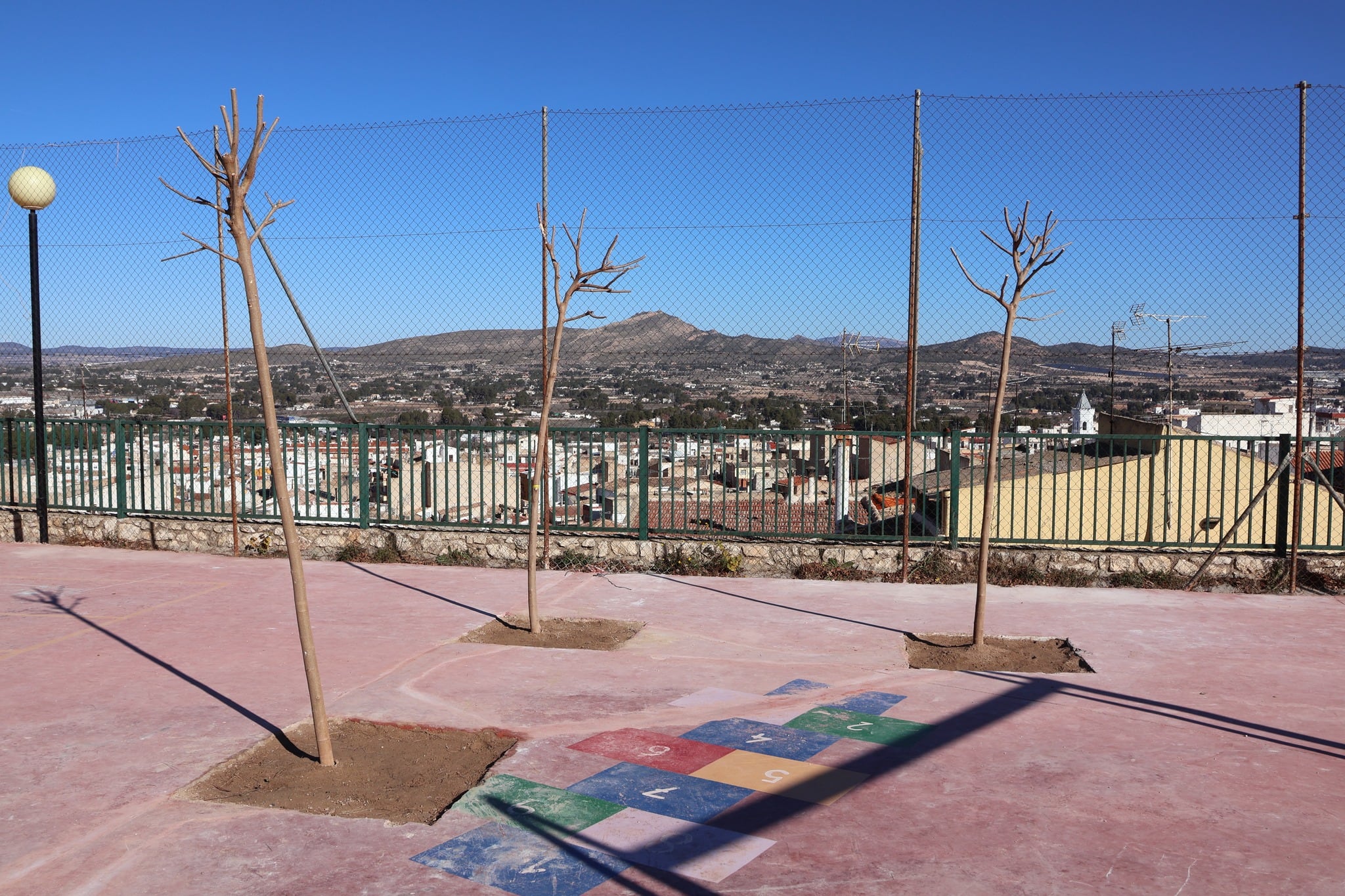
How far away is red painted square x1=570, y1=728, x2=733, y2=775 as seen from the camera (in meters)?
4.74

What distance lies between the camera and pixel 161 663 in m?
6.44

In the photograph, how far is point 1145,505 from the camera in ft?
36.0

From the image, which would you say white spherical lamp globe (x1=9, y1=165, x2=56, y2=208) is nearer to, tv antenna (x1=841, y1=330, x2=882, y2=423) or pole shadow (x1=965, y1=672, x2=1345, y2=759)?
tv antenna (x1=841, y1=330, x2=882, y2=423)

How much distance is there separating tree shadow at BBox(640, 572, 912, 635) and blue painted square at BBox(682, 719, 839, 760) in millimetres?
2351

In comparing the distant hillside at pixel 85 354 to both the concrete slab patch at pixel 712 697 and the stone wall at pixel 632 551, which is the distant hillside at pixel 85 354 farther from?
the concrete slab patch at pixel 712 697

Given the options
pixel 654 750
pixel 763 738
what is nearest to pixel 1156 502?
pixel 763 738

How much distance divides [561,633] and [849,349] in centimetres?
500

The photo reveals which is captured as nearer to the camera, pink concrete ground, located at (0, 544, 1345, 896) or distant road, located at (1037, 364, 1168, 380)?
pink concrete ground, located at (0, 544, 1345, 896)

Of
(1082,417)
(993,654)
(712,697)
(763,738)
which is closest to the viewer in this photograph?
(763,738)

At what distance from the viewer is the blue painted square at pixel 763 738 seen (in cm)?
491

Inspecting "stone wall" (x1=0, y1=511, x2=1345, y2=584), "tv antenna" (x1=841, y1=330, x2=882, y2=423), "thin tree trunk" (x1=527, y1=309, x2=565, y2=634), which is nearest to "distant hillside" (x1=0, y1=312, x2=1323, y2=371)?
"tv antenna" (x1=841, y1=330, x2=882, y2=423)

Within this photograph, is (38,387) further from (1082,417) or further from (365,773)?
(1082,417)

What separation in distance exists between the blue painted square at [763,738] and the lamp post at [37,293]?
932 centimetres

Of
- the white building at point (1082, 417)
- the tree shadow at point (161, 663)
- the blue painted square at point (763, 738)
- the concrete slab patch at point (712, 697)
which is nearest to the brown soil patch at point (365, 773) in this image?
the tree shadow at point (161, 663)
